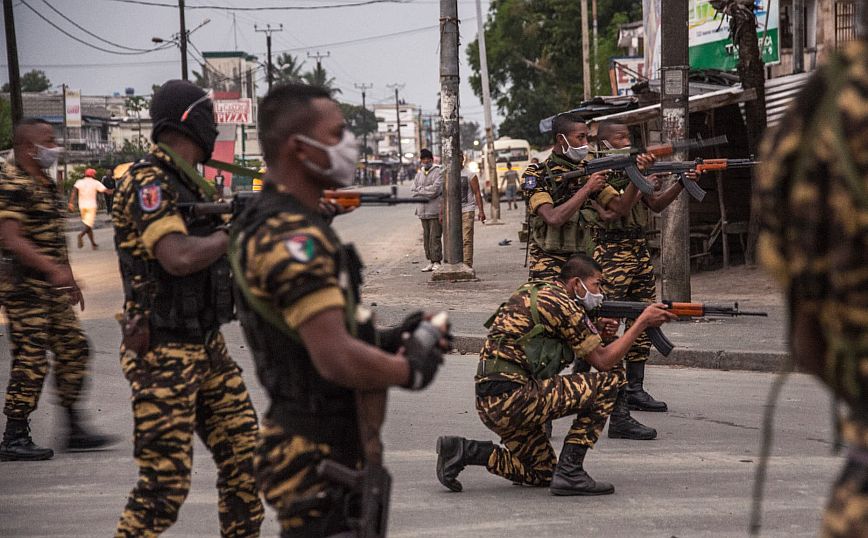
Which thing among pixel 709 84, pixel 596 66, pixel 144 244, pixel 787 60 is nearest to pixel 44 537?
pixel 144 244

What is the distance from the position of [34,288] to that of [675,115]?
733 centimetres

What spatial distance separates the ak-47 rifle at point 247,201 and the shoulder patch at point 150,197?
11 cm

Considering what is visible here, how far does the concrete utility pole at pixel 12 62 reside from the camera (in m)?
23.5

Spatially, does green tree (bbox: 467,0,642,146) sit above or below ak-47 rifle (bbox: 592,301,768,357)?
above

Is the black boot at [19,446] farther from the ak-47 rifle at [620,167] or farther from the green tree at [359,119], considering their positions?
the green tree at [359,119]

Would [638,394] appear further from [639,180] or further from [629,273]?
[639,180]

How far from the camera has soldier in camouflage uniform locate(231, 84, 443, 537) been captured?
291 cm

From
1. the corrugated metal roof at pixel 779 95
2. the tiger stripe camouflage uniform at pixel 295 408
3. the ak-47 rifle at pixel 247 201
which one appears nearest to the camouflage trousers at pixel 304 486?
the tiger stripe camouflage uniform at pixel 295 408

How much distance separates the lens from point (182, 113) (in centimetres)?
454

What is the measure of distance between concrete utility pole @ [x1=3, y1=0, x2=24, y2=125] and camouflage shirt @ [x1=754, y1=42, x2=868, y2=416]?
2308 centimetres

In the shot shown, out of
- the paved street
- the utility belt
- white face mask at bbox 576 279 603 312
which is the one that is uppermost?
the utility belt

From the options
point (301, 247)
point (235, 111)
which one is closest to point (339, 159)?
point (301, 247)

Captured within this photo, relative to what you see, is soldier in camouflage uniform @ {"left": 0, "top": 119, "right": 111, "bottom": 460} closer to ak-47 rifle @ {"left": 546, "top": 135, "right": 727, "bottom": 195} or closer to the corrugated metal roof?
ak-47 rifle @ {"left": 546, "top": 135, "right": 727, "bottom": 195}

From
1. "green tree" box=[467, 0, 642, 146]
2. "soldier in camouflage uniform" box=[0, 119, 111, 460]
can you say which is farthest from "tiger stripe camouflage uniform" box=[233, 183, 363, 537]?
"green tree" box=[467, 0, 642, 146]
